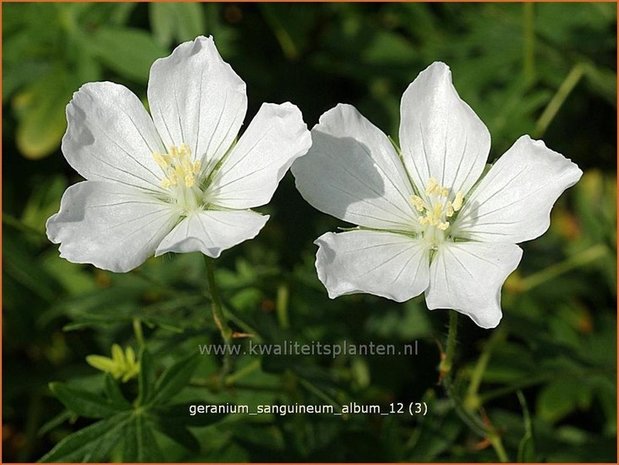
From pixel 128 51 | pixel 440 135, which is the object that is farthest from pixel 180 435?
pixel 128 51

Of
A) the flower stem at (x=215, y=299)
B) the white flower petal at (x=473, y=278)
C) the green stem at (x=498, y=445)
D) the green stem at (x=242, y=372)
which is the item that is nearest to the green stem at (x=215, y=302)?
the flower stem at (x=215, y=299)

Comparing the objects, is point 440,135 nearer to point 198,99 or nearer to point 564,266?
point 198,99

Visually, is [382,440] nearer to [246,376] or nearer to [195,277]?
[246,376]

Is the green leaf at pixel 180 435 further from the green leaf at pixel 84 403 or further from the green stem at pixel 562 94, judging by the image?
the green stem at pixel 562 94

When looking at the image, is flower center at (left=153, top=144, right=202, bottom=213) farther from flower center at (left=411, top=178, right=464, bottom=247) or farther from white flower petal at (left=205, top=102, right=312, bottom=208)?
flower center at (left=411, top=178, right=464, bottom=247)

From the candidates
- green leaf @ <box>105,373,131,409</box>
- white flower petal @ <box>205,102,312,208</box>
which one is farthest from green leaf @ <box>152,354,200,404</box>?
white flower petal @ <box>205,102,312,208</box>

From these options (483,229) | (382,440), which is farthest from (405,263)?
(382,440)
